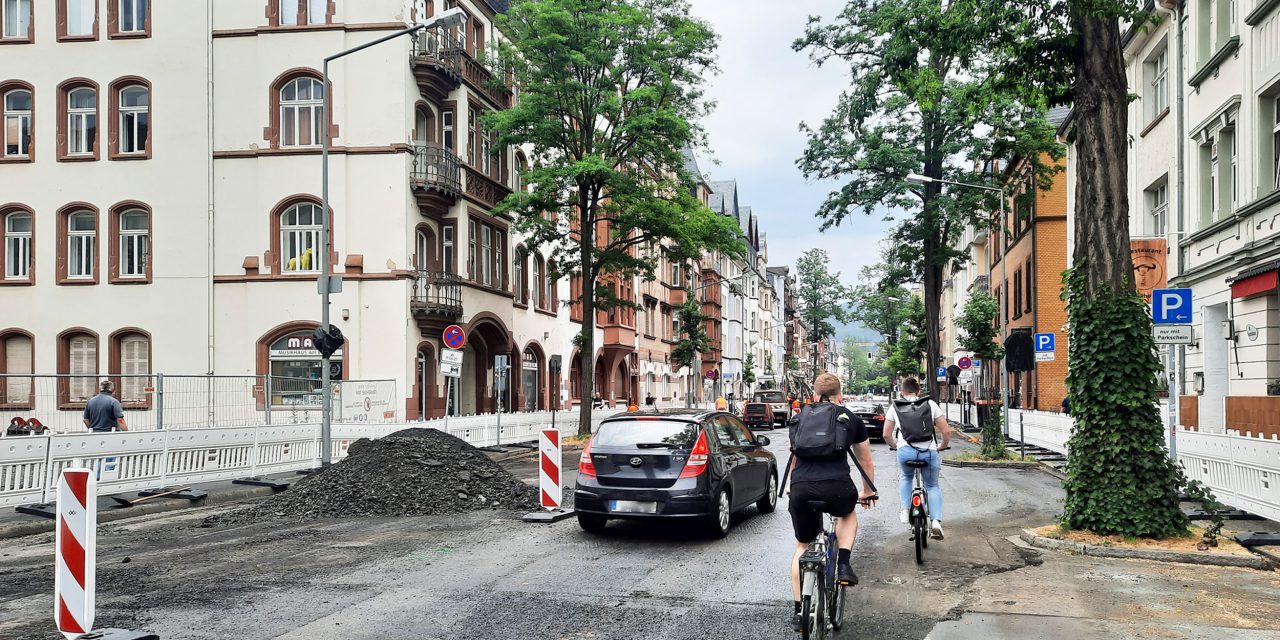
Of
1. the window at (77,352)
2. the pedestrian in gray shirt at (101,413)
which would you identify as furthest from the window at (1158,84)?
the window at (77,352)

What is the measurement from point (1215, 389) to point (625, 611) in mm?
16467

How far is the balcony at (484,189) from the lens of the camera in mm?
32875

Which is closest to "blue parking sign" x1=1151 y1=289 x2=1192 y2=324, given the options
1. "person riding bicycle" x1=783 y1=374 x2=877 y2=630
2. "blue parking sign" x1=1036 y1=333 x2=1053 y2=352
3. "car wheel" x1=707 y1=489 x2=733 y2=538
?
"car wheel" x1=707 y1=489 x2=733 y2=538

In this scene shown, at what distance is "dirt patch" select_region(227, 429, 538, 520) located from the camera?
1409cm

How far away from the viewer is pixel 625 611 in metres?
7.54

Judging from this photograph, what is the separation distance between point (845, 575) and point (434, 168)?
25.3 m

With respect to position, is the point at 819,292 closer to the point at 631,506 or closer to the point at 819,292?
the point at 819,292

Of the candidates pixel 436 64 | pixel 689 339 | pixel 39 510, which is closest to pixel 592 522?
pixel 39 510

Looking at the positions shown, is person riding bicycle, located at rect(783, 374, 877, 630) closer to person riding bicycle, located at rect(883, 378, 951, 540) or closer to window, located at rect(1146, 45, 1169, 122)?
person riding bicycle, located at rect(883, 378, 951, 540)

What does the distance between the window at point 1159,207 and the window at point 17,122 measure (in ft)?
107

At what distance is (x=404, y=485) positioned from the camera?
14.5 m

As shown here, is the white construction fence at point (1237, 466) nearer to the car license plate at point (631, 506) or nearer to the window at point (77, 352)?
the car license plate at point (631, 506)

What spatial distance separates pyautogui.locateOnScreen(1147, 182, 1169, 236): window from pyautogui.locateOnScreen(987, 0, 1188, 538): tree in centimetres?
1307

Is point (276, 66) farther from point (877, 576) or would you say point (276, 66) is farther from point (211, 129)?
point (877, 576)
